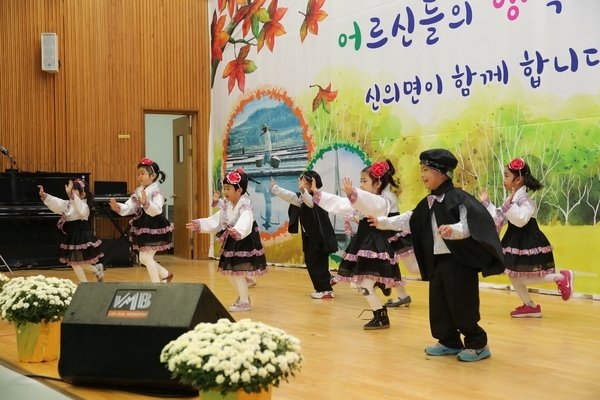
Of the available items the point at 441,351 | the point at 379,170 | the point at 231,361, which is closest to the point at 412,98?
the point at 379,170

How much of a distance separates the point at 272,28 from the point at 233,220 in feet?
17.4

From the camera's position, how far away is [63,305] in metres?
4.57

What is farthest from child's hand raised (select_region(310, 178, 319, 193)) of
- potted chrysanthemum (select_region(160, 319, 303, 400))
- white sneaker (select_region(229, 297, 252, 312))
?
potted chrysanthemum (select_region(160, 319, 303, 400))

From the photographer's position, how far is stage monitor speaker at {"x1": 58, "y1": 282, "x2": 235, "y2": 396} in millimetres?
3588

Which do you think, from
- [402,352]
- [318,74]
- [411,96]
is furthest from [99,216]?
[402,352]

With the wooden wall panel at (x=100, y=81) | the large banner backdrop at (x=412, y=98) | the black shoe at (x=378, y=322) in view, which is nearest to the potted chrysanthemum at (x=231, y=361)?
the black shoe at (x=378, y=322)

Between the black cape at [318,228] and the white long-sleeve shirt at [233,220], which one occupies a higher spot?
the white long-sleeve shirt at [233,220]

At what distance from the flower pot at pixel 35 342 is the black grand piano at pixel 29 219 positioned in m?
6.05

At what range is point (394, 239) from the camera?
696cm

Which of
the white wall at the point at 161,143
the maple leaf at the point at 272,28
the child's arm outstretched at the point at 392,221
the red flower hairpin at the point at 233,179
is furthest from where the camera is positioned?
the white wall at the point at 161,143

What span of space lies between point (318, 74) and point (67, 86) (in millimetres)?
3955

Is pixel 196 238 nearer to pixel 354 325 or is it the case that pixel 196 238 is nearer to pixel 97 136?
pixel 97 136

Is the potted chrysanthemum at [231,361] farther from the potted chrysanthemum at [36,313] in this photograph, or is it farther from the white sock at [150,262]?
the white sock at [150,262]

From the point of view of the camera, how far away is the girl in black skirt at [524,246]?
20.3 ft
